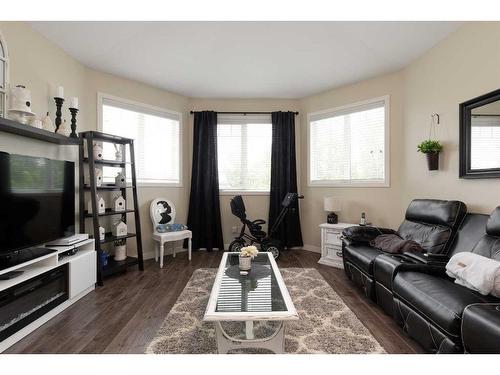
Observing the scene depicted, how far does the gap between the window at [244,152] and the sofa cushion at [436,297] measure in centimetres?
299

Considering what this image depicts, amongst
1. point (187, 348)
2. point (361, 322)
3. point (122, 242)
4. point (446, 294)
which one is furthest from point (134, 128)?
point (446, 294)

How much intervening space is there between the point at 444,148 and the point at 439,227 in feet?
3.35

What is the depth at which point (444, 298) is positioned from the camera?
1.59 m

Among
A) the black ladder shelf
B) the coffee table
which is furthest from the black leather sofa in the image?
the black ladder shelf

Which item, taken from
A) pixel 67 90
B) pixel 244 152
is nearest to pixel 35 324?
pixel 67 90

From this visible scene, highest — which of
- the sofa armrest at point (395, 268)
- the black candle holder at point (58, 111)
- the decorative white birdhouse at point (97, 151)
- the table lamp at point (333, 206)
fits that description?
the black candle holder at point (58, 111)

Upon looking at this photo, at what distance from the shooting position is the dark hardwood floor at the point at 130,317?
5.96ft

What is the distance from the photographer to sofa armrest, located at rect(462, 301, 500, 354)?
1230mm

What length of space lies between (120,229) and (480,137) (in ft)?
14.2

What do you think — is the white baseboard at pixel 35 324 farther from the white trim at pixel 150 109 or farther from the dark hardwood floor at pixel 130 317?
the white trim at pixel 150 109

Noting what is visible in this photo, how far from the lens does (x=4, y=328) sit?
5.84 ft

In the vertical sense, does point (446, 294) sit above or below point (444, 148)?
below

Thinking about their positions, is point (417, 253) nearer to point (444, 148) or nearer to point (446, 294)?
point (446, 294)

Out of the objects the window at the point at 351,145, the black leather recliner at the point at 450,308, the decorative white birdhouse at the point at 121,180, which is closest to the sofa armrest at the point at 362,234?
the black leather recliner at the point at 450,308
